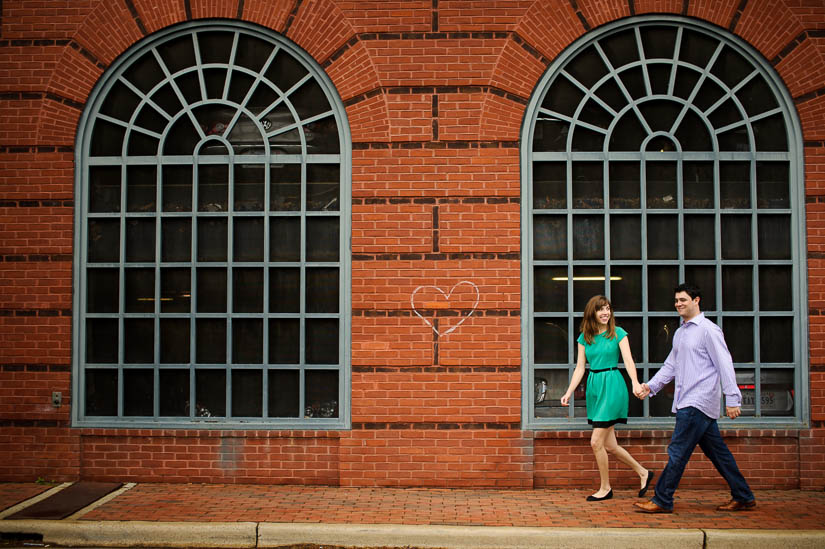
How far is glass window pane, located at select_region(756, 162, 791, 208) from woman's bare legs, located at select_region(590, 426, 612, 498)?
278 cm

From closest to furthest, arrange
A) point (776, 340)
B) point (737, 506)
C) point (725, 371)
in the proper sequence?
point (725, 371) < point (737, 506) < point (776, 340)

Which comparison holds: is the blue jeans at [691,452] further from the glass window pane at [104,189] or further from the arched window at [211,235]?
the glass window pane at [104,189]

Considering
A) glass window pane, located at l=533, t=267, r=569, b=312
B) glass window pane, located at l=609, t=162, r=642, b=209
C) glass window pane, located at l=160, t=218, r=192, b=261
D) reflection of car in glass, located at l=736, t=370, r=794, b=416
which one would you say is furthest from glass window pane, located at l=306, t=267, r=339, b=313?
reflection of car in glass, located at l=736, t=370, r=794, b=416

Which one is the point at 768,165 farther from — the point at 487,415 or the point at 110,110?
the point at 110,110

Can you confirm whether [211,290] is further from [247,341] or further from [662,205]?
[662,205]

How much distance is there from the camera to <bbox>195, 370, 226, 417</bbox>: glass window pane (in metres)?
8.11

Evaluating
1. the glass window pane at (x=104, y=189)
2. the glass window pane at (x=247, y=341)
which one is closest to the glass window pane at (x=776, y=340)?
the glass window pane at (x=247, y=341)

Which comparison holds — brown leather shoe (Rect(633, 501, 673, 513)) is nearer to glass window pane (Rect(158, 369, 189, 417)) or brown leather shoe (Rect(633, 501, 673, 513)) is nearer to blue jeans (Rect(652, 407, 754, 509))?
blue jeans (Rect(652, 407, 754, 509))

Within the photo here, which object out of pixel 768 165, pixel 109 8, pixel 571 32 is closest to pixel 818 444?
pixel 768 165

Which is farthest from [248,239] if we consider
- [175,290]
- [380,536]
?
[380,536]

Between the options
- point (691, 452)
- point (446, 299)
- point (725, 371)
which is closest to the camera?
point (725, 371)

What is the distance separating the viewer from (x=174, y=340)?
→ 8180 millimetres

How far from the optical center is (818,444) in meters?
7.79

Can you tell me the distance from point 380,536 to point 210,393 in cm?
266
